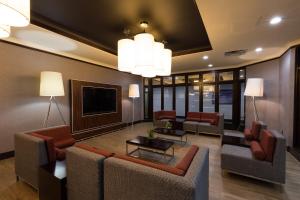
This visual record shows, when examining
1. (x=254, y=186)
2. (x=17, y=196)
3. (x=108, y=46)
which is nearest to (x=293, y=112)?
(x=254, y=186)

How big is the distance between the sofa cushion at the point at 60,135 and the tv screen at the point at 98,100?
1.90 m

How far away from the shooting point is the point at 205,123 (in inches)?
217

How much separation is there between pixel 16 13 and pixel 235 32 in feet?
11.1

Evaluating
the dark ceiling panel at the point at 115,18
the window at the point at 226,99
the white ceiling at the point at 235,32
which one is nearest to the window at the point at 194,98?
the window at the point at 226,99

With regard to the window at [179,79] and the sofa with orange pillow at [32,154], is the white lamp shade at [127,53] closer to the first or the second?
the sofa with orange pillow at [32,154]

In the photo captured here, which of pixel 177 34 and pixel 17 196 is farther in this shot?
pixel 177 34

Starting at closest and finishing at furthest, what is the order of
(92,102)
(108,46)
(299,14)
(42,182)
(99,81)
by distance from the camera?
(42,182)
(299,14)
(108,46)
(92,102)
(99,81)

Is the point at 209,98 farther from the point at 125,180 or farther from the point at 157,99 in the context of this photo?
the point at 125,180

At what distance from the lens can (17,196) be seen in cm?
207

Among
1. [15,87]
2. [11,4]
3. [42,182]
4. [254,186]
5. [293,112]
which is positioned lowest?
[254,186]

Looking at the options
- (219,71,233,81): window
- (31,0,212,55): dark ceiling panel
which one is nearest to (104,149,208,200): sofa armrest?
(31,0,212,55): dark ceiling panel

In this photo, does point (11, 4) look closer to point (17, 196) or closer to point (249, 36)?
point (17, 196)

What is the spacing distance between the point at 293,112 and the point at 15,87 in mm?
6610

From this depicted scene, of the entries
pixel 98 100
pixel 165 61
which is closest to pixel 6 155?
pixel 98 100
